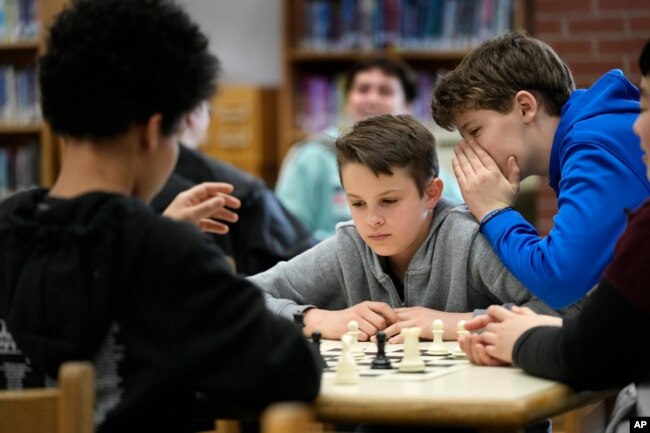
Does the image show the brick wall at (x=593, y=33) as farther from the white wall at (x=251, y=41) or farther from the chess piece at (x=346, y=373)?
the chess piece at (x=346, y=373)

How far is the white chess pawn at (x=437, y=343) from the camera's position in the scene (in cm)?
208

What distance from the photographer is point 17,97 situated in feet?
22.0

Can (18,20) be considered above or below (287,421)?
above

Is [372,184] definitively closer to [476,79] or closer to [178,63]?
[476,79]

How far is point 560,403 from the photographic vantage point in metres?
1.65

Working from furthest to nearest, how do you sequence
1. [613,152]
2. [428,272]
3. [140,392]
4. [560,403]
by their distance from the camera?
1. [428,272]
2. [613,152]
3. [560,403]
4. [140,392]

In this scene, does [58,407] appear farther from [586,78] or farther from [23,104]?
[23,104]

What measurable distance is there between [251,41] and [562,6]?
2344 millimetres

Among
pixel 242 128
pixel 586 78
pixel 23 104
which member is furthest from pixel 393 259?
pixel 23 104

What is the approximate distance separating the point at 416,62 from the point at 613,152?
14.5 ft

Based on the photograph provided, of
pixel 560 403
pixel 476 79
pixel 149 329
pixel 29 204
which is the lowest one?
pixel 560 403

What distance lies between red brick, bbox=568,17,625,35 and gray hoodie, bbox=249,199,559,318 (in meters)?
3.20

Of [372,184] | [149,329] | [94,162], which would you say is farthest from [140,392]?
[372,184]

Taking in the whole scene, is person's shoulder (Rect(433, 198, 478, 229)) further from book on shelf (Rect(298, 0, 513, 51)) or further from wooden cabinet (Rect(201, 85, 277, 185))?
wooden cabinet (Rect(201, 85, 277, 185))
